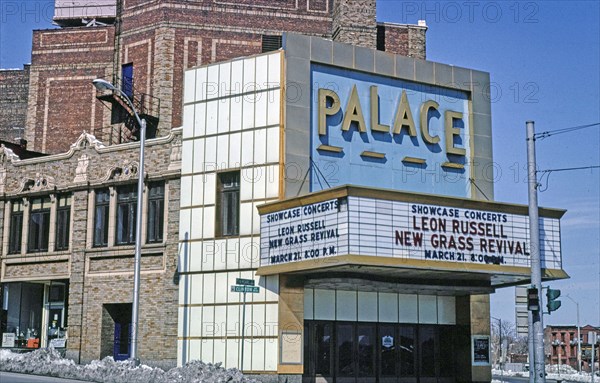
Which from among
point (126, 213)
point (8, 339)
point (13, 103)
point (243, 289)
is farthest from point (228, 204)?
point (13, 103)

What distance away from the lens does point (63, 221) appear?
36.7 metres

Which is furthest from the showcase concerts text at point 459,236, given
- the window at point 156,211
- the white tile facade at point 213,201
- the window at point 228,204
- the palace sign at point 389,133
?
the window at point 156,211

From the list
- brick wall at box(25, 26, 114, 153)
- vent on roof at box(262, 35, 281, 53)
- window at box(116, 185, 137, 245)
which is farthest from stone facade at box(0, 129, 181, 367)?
vent on roof at box(262, 35, 281, 53)

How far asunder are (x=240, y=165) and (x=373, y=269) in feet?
21.2

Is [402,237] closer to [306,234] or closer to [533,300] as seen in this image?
[306,234]

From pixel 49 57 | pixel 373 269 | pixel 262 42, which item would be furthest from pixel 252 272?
pixel 49 57

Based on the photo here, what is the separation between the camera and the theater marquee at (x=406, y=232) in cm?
2589

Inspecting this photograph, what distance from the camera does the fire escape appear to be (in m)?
42.3

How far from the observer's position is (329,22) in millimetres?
46219

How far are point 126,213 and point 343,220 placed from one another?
39.2 ft

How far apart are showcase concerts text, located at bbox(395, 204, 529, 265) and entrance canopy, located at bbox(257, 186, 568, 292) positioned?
0.03m

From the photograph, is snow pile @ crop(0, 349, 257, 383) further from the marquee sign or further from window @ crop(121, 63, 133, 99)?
window @ crop(121, 63, 133, 99)

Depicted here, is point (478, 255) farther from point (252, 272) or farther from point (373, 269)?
point (252, 272)

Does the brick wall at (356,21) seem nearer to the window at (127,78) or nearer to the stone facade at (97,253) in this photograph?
the window at (127,78)
